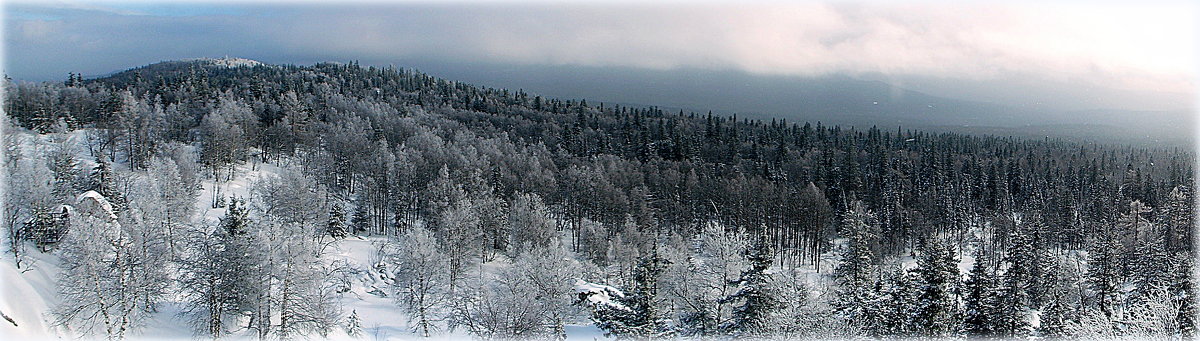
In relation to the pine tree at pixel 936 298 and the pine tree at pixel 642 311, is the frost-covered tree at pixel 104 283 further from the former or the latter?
the pine tree at pixel 936 298

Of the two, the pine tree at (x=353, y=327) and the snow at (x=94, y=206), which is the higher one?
the snow at (x=94, y=206)

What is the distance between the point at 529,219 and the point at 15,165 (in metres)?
38.7

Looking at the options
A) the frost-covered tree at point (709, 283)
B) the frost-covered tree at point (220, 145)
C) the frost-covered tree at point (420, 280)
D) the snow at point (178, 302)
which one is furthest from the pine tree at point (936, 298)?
the frost-covered tree at point (220, 145)

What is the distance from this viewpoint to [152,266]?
3316 centimetres

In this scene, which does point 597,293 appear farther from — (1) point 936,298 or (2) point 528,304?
(1) point 936,298

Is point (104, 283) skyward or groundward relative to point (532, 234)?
skyward

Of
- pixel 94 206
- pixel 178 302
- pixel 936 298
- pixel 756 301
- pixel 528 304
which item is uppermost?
pixel 94 206

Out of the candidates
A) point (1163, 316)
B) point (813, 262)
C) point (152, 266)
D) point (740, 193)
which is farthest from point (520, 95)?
point (1163, 316)

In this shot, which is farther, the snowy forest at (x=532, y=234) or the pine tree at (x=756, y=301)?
the snowy forest at (x=532, y=234)

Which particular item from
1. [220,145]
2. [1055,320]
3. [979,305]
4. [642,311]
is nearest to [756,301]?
[642,311]

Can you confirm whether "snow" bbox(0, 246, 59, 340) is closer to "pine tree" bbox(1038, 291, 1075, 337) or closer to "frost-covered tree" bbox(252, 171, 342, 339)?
"frost-covered tree" bbox(252, 171, 342, 339)

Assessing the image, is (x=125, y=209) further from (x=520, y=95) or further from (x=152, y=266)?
(x=520, y=95)

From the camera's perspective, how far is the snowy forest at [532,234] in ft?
98.7

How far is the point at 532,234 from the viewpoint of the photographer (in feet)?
195
